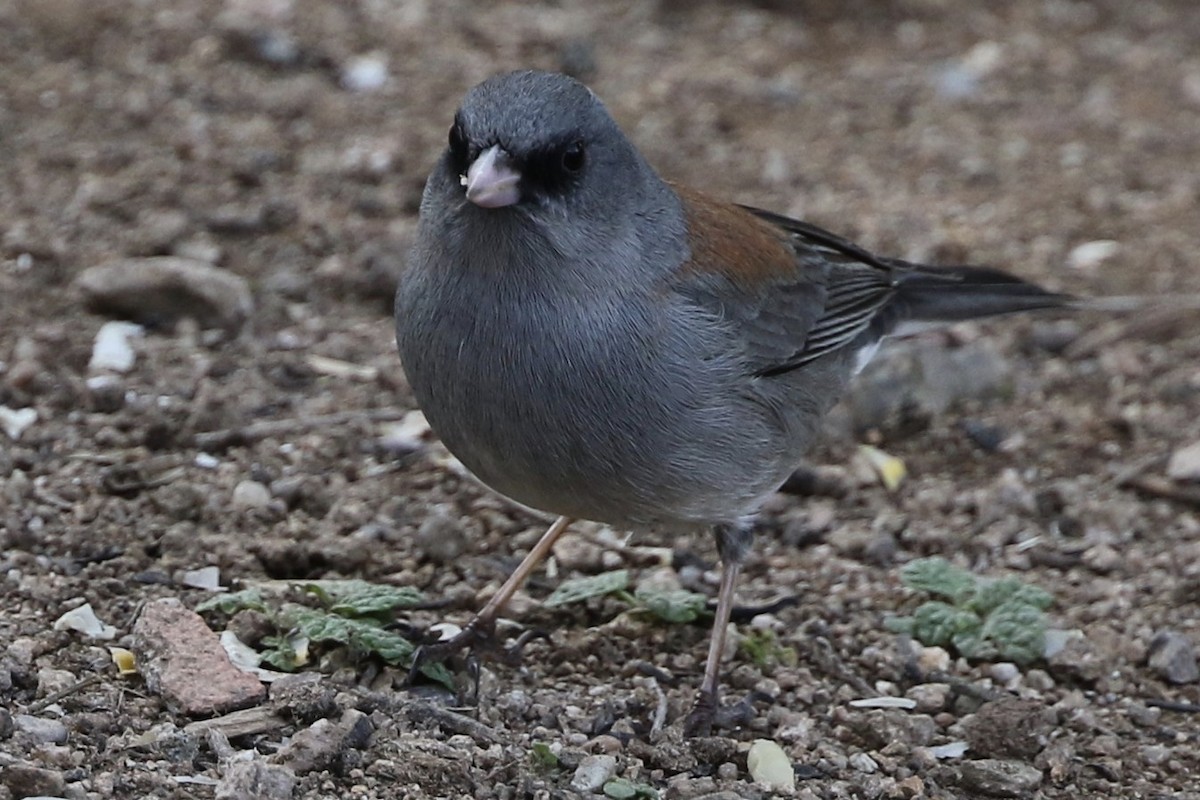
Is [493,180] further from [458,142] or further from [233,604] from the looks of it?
[233,604]

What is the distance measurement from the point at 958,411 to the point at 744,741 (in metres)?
2.13

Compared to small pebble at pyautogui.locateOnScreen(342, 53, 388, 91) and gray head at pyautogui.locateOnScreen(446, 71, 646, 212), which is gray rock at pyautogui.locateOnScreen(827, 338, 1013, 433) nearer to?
gray head at pyautogui.locateOnScreen(446, 71, 646, 212)

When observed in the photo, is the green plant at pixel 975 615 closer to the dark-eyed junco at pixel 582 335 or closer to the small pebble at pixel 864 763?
the dark-eyed junco at pixel 582 335

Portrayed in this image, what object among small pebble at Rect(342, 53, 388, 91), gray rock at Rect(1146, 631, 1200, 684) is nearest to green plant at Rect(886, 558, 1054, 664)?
gray rock at Rect(1146, 631, 1200, 684)

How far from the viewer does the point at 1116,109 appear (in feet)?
Result: 25.5

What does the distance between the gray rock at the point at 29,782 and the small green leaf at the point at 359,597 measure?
3.36 ft

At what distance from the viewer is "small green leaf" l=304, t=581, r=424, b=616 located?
3.99m

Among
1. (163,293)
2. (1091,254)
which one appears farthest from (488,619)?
(1091,254)

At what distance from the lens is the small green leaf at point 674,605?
4.33m

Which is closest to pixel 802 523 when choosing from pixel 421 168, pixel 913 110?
pixel 421 168

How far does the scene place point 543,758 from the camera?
11.6 ft

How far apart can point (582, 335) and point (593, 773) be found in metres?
0.93

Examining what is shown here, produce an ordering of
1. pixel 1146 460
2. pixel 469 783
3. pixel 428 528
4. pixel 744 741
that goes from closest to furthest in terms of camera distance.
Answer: pixel 469 783 → pixel 744 741 → pixel 428 528 → pixel 1146 460

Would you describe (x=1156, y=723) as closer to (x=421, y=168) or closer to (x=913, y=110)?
(x=421, y=168)
